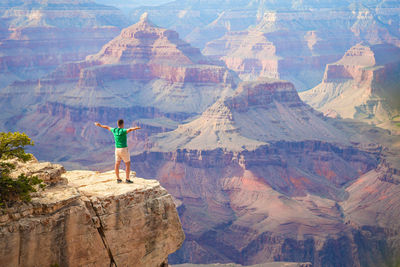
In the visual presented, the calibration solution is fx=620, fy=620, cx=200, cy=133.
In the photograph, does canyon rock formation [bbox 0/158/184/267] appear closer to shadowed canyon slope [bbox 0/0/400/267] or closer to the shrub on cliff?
the shrub on cliff

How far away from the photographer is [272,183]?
108375 mm

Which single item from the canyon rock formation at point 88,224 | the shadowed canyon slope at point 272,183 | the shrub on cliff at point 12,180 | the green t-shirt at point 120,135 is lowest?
the shadowed canyon slope at point 272,183

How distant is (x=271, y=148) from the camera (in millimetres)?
115125

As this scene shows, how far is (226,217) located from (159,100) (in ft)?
282

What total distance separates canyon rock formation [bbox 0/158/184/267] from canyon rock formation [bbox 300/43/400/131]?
12599 centimetres

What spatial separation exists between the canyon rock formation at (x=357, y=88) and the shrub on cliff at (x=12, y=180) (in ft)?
425

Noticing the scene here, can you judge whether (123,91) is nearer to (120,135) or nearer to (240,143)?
(240,143)

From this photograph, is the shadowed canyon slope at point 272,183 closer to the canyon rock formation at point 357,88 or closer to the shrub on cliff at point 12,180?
the canyon rock formation at point 357,88

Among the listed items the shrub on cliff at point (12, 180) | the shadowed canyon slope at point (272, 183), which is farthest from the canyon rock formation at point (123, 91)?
the shrub on cliff at point (12, 180)

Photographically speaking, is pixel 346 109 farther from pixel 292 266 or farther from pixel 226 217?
pixel 292 266

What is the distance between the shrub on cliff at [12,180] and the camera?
76.5 feet

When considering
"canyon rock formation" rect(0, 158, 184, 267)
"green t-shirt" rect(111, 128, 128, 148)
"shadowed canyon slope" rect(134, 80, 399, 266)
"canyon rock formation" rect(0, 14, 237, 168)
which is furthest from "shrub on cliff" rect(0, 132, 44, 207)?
"canyon rock formation" rect(0, 14, 237, 168)

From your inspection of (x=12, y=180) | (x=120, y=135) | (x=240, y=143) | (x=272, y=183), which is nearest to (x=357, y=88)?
(x=240, y=143)

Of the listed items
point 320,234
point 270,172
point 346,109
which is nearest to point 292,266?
point 320,234
